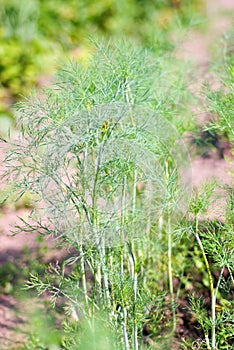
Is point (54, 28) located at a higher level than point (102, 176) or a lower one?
higher

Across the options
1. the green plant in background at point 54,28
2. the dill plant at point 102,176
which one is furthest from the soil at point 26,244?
the green plant in background at point 54,28

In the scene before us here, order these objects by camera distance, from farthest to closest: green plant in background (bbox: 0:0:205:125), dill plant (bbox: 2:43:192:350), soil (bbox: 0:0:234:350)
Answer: green plant in background (bbox: 0:0:205:125) < soil (bbox: 0:0:234:350) < dill plant (bbox: 2:43:192:350)

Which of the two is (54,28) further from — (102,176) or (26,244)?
(102,176)

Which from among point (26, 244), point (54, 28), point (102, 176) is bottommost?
point (26, 244)

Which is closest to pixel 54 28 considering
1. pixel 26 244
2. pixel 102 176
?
pixel 26 244

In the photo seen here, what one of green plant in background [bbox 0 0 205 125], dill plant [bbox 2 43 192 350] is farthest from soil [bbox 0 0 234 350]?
green plant in background [bbox 0 0 205 125]

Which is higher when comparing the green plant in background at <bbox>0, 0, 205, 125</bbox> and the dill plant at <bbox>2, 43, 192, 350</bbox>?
the green plant in background at <bbox>0, 0, 205, 125</bbox>

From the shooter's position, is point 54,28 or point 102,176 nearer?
point 102,176

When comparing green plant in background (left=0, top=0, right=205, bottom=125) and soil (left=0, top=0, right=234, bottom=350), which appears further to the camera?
green plant in background (left=0, top=0, right=205, bottom=125)

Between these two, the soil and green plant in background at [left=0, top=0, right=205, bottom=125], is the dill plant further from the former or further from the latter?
green plant in background at [left=0, top=0, right=205, bottom=125]

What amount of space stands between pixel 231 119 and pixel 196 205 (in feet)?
1.23

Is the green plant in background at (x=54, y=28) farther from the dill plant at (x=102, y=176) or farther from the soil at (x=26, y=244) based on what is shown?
the dill plant at (x=102, y=176)

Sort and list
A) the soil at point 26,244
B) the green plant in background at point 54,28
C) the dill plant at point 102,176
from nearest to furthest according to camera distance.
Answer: the dill plant at point 102,176, the soil at point 26,244, the green plant in background at point 54,28

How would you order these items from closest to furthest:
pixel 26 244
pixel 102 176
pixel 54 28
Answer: pixel 102 176, pixel 26 244, pixel 54 28
